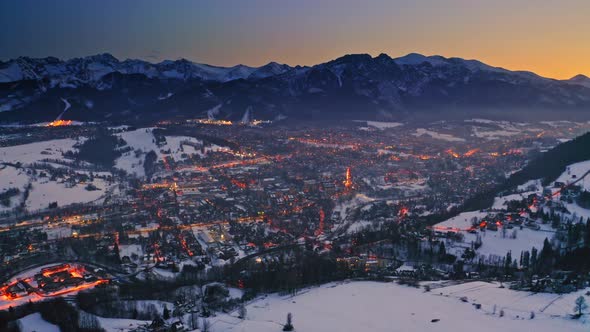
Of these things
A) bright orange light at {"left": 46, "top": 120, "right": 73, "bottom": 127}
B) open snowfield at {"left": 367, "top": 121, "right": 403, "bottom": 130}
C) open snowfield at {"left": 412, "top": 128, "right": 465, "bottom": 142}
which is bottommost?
open snowfield at {"left": 412, "top": 128, "right": 465, "bottom": 142}

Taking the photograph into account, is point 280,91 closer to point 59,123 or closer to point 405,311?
point 59,123

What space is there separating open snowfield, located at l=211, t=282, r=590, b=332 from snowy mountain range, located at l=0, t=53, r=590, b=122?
275ft

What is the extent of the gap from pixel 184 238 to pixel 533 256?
20.2 m

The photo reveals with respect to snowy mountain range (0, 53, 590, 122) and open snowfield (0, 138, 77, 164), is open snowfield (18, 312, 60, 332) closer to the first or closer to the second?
open snowfield (0, 138, 77, 164)

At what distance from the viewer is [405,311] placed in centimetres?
2070

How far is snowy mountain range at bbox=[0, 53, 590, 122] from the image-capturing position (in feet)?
356

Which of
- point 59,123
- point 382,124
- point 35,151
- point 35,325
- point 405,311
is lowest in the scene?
point 35,325

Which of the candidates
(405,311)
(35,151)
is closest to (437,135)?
(35,151)


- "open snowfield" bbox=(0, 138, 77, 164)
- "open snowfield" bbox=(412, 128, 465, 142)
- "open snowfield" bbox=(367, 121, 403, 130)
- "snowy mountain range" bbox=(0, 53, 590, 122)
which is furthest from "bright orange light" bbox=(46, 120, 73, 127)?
"open snowfield" bbox=(412, 128, 465, 142)

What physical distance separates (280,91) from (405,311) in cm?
10771

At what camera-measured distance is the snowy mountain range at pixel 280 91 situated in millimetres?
108419

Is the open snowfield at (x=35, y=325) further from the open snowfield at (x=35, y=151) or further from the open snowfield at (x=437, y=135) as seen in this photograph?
the open snowfield at (x=437, y=135)

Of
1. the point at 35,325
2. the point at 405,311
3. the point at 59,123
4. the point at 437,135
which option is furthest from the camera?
the point at 59,123

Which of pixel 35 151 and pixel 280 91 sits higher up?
pixel 280 91
